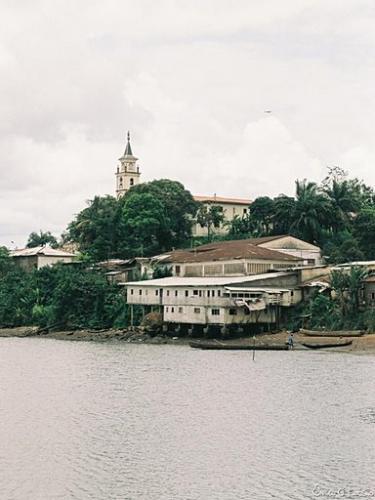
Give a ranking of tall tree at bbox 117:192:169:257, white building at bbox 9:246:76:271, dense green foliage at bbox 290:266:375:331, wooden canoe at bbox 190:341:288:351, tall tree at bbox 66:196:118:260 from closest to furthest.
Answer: wooden canoe at bbox 190:341:288:351
dense green foliage at bbox 290:266:375:331
tall tree at bbox 117:192:169:257
tall tree at bbox 66:196:118:260
white building at bbox 9:246:76:271

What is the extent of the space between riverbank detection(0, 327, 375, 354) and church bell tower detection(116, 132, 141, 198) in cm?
5145

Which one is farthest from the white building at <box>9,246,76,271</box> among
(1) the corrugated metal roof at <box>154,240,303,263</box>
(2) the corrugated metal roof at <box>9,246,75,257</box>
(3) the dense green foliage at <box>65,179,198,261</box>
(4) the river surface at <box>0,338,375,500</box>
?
(4) the river surface at <box>0,338,375,500</box>

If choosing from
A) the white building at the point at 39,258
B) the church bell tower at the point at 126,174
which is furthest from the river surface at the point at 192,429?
the church bell tower at the point at 126,174

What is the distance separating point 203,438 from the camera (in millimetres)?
28016

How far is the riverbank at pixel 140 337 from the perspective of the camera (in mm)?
50312

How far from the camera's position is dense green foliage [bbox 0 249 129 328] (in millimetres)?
70125

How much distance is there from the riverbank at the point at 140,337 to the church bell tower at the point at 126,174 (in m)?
51.5

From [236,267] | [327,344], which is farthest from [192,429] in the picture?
[236,267]

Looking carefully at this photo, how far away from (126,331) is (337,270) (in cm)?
1663

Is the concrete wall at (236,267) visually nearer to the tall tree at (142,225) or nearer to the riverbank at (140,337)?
the riverbank at (140,337)

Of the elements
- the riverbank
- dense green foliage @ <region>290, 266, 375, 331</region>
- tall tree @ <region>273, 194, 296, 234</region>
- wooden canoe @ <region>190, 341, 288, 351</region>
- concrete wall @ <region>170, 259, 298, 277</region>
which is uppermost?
tall tree @ <region>273, 194, 296, 234</region>

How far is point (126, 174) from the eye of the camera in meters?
126

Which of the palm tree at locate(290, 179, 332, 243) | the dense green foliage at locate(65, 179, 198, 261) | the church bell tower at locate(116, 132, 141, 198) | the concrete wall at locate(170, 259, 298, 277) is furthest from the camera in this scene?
the church bell tower at locate(116, 132, 141, 198)

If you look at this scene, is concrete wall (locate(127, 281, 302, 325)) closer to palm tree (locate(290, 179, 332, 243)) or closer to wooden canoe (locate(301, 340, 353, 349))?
wooden canoe (locate(301, 340, 353, 349))
